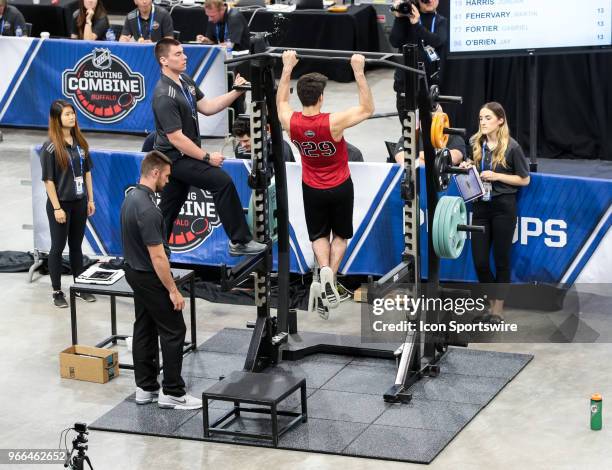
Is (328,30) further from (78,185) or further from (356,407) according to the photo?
(356,407)

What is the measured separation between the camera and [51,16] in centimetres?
2139

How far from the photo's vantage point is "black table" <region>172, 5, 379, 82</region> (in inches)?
754

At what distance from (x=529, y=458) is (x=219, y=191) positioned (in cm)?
330

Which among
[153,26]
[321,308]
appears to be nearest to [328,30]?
[153,26]

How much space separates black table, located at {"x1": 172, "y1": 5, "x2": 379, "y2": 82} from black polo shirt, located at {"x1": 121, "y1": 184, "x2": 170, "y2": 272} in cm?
1055

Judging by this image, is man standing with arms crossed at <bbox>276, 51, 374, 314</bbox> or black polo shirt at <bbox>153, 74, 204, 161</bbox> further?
black polo shirt at <bbox>153, 74, 204, 161</bbox>

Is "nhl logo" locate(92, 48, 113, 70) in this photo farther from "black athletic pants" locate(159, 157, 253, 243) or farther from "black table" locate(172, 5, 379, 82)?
"black athletic pants" locate(159, 157, 253, 243)

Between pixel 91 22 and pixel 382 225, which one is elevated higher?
pixel 91 22

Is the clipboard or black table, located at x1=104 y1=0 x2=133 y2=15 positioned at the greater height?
black table, located at x1=104 y1=0 x2=133 y2=15

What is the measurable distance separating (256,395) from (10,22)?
1071 cm

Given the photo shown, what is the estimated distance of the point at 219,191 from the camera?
986cm

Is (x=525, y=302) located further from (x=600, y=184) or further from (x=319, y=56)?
(x=319, y=56)

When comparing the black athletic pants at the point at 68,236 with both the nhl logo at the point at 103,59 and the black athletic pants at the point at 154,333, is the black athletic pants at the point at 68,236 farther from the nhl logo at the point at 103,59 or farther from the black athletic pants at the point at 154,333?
the nhl logo at the point at 103,59

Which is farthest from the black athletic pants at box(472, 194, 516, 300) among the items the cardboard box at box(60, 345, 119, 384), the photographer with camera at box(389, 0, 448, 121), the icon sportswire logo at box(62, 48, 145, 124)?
the icon sportswire logo at box(62, 48, 145, 124)
